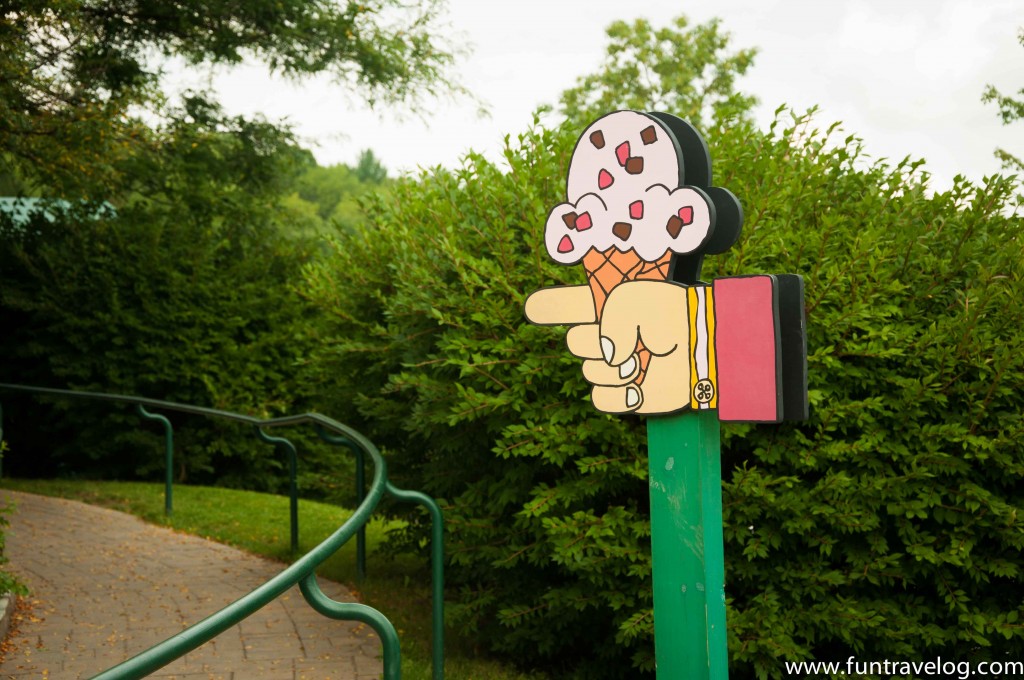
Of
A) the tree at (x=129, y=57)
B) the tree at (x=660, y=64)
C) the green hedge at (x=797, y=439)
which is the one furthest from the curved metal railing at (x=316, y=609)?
the tree at (x=660, y=64)

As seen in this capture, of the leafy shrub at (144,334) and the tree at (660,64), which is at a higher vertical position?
the tree at (660,64)

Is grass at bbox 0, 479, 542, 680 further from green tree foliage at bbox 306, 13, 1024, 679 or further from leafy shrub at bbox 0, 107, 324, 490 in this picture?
leafy shrub at bbox 0, 107, 324, 490

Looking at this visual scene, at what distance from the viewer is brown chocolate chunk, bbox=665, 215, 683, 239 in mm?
3556

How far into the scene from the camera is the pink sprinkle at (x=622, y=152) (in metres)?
3.72

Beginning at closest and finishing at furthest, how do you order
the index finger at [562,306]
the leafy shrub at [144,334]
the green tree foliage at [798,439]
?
the index finger at [562,306]
the green tree foliage at [798,439]
the leafy shrub at [144,334]

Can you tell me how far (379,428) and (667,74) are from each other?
1182 inches

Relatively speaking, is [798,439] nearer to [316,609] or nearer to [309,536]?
[316,609]

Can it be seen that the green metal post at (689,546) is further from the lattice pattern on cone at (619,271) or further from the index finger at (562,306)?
the index finger at (562,306)

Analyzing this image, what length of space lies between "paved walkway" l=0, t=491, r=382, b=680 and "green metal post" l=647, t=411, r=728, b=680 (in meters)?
1.57

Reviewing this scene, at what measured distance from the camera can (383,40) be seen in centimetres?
1262

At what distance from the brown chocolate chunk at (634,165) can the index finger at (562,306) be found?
0.48 meters

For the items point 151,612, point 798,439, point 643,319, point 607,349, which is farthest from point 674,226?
point 151,612

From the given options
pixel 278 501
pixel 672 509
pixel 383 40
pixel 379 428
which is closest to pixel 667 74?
pixel 383 40

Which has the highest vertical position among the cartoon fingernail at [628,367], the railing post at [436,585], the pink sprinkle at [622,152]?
the pink sprinkle at [622,152]
